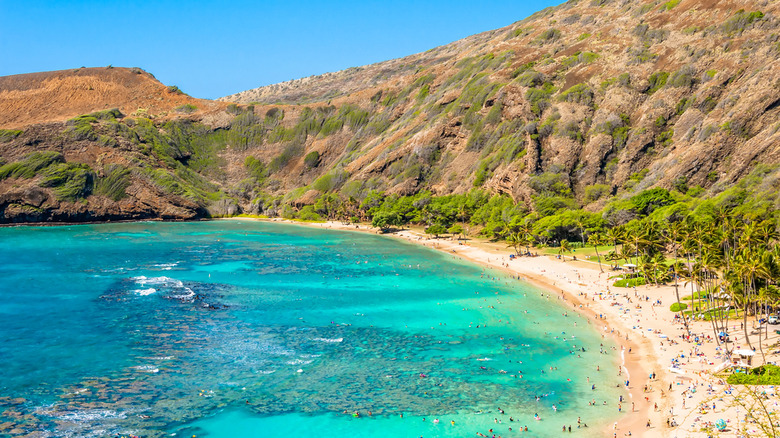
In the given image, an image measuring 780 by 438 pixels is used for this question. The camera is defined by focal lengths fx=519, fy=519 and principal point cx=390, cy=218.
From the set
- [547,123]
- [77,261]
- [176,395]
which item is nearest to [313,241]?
[77,261]

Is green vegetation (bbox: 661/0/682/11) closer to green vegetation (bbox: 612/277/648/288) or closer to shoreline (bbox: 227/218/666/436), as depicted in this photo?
shoreline (bbox: 227/218/666/436)

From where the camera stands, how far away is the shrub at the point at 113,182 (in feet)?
598

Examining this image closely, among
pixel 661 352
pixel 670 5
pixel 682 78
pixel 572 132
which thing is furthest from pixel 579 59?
pixel 661 352

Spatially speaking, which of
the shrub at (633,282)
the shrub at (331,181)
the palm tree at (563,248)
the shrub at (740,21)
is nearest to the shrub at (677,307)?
the shrub at (633,282)

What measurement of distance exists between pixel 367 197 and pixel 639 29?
93.9 metres

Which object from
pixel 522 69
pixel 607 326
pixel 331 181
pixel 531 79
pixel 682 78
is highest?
pixel 522 69

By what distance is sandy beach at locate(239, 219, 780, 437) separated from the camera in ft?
121

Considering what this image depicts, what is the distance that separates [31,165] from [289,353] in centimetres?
16897

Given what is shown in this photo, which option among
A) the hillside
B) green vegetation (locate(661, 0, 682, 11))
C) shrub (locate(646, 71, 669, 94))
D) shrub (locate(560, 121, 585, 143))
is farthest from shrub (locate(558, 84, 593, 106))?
green vegetation (locate(661, 0, 682, 11))

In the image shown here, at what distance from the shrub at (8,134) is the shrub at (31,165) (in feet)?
41.7

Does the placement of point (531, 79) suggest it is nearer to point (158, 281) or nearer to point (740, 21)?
point (740, 21)

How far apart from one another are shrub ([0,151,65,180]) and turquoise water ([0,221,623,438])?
91246 millimetres

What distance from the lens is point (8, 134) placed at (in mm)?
184875

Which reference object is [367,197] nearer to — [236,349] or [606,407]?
[236,349]
